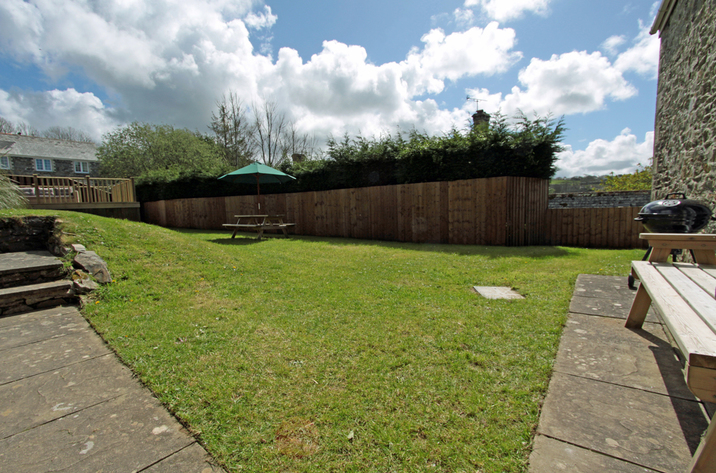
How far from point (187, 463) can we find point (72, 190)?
14.9 meters

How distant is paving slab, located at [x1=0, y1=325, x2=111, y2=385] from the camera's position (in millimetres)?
2175

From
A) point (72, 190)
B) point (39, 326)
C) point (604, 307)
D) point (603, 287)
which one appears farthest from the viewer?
point (72, 190)

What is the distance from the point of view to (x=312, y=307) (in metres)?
3.40

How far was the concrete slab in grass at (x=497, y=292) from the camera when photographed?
11.9ft

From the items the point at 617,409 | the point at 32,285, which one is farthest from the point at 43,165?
the point at 617,409

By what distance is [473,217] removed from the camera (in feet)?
27.3

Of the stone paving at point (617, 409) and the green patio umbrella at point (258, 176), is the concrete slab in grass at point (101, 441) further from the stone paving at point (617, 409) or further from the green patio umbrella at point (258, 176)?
the green patio umbrella at point (258, 176)

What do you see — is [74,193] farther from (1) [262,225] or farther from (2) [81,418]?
(2) [81,418]

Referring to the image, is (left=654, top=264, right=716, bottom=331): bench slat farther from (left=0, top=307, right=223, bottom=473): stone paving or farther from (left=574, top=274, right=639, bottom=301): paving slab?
(left=0, top=307, right=223, bottom=473): stone paving

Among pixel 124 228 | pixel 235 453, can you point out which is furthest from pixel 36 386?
pixel 124 228

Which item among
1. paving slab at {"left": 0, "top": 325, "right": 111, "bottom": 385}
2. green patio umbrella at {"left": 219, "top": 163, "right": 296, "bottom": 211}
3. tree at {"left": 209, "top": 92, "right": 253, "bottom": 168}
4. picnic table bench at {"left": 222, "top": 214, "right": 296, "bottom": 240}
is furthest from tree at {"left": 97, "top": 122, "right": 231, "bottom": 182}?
paving slab at {"left": 0, "top": 325, "right": 111, "bottom": 385}

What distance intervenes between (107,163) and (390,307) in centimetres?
3026

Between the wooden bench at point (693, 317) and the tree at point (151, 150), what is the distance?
80.1 feet

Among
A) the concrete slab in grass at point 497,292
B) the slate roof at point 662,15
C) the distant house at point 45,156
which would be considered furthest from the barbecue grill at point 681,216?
the distant house at point 45,156
